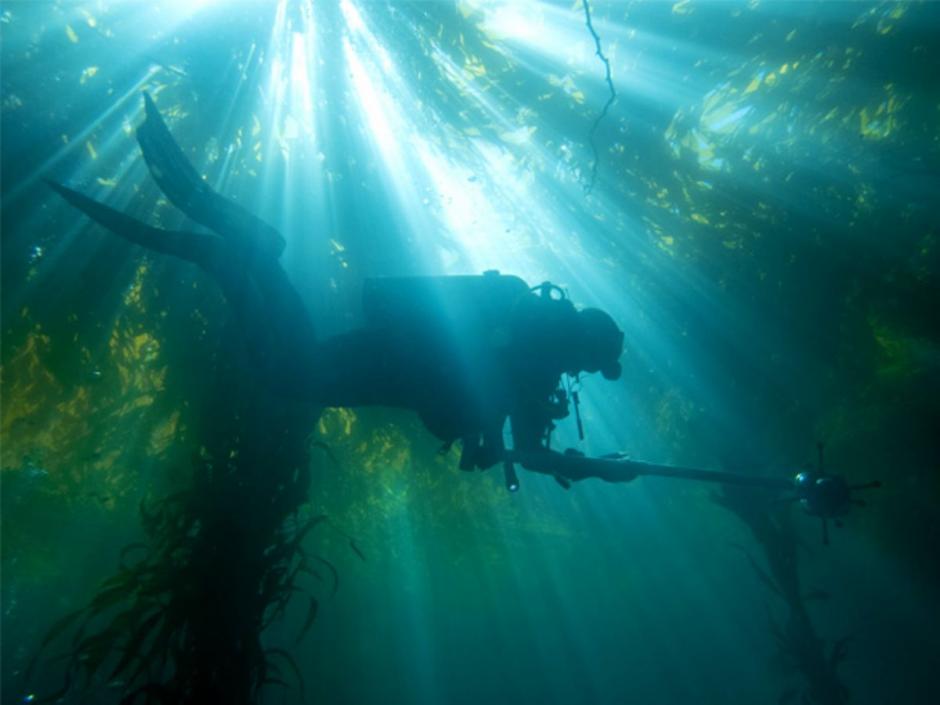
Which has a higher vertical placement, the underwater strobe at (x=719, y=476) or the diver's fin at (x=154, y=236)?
the diver's fin at (x=154, y=236)

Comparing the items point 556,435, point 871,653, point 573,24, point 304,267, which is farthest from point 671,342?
point 871,653

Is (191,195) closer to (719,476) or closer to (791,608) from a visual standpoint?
(719,476)

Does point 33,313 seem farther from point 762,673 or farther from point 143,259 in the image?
point 762,673

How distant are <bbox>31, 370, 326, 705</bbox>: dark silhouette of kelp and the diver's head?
12.7 ft

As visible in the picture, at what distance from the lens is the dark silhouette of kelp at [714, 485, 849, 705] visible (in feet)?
30.8

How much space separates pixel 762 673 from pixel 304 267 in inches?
1784

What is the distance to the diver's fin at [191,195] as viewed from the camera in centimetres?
397

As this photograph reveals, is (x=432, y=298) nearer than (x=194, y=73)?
Yes

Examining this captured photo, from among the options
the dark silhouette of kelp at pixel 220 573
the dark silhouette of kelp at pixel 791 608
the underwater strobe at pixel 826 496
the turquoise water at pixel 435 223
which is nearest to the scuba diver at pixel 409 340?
the underwater strobe at pixel 826 496

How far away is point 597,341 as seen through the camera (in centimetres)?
425

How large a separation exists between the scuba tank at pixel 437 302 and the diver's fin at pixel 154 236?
→ 1.35 m

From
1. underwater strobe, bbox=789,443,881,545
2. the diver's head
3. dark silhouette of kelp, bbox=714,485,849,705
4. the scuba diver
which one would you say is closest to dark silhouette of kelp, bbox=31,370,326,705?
the scuba diver

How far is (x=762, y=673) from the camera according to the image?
3644 cm

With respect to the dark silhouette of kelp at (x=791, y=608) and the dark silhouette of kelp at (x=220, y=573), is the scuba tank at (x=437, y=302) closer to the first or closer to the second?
the dark silhouette of kelp at (x=220, y=573)
